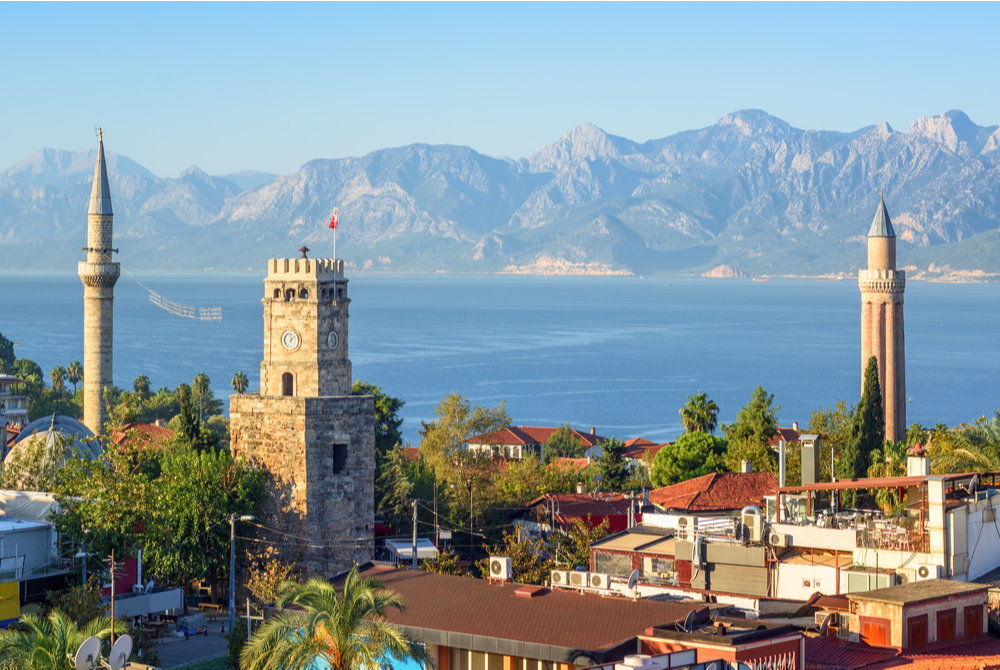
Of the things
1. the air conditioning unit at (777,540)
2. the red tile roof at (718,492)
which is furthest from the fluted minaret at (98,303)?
the air conditioning unit at (777,540)

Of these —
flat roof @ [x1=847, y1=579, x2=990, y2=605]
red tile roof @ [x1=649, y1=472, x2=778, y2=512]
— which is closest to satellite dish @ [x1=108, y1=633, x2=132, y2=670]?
flat roof @ [x1=847, y1=579, x2=990, y2=605]

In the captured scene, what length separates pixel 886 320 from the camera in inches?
3735

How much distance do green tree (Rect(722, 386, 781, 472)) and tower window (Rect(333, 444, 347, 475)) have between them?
2483cm

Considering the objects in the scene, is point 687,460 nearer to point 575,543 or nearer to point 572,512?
point 572,512

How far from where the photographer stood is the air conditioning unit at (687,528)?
34.8m

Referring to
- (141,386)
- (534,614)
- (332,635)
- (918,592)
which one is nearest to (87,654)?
(332,635)

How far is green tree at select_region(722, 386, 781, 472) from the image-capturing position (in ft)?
232

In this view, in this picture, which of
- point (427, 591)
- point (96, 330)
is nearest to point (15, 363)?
point (96, 330)

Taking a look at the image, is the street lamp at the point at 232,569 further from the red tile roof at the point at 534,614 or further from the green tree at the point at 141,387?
the green tree at the point at 141,387

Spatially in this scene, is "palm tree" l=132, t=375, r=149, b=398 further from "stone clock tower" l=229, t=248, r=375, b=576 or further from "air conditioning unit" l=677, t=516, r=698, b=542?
"air conditioning unit" l=677, t=516, r=698, b=542

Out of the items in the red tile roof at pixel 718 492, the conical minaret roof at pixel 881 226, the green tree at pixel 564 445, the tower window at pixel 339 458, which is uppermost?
the conical minaret roof at pixel 881 226

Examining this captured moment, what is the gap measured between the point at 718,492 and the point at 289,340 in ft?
62.2

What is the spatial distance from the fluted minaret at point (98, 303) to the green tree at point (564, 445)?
30.9m

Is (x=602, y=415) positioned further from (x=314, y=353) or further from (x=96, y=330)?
(x=314, y=353)
